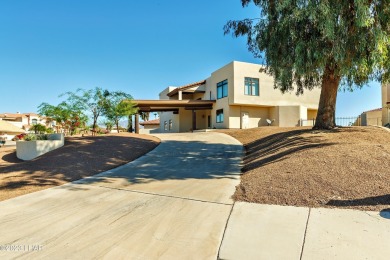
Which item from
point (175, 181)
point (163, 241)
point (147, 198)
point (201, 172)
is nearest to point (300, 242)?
point (163, 241)

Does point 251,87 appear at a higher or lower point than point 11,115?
higher

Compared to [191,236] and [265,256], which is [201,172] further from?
[265,256]

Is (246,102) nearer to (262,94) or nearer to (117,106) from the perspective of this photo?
(262,94)

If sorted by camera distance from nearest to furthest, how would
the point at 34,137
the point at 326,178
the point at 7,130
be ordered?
1. the point at 326,178
2. the point at 34,137
3. the point at 7,130

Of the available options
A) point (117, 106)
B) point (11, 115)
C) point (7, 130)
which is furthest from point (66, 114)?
point (11, 115)

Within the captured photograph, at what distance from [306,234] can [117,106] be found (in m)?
18.4

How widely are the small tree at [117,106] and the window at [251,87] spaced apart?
13056mm

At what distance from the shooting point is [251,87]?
2792cm

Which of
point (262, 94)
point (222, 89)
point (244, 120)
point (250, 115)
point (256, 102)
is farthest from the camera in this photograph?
point (222, 89)

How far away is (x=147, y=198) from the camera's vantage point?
5.93 m

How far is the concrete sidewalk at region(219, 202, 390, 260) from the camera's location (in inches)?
133

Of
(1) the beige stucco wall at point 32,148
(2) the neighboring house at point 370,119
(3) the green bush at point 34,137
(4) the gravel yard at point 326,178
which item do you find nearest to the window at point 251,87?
(2) the neighboring house at point 370,119

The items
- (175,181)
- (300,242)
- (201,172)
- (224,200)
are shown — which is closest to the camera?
A: (300,242)

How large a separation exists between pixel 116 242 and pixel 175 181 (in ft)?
12.3
